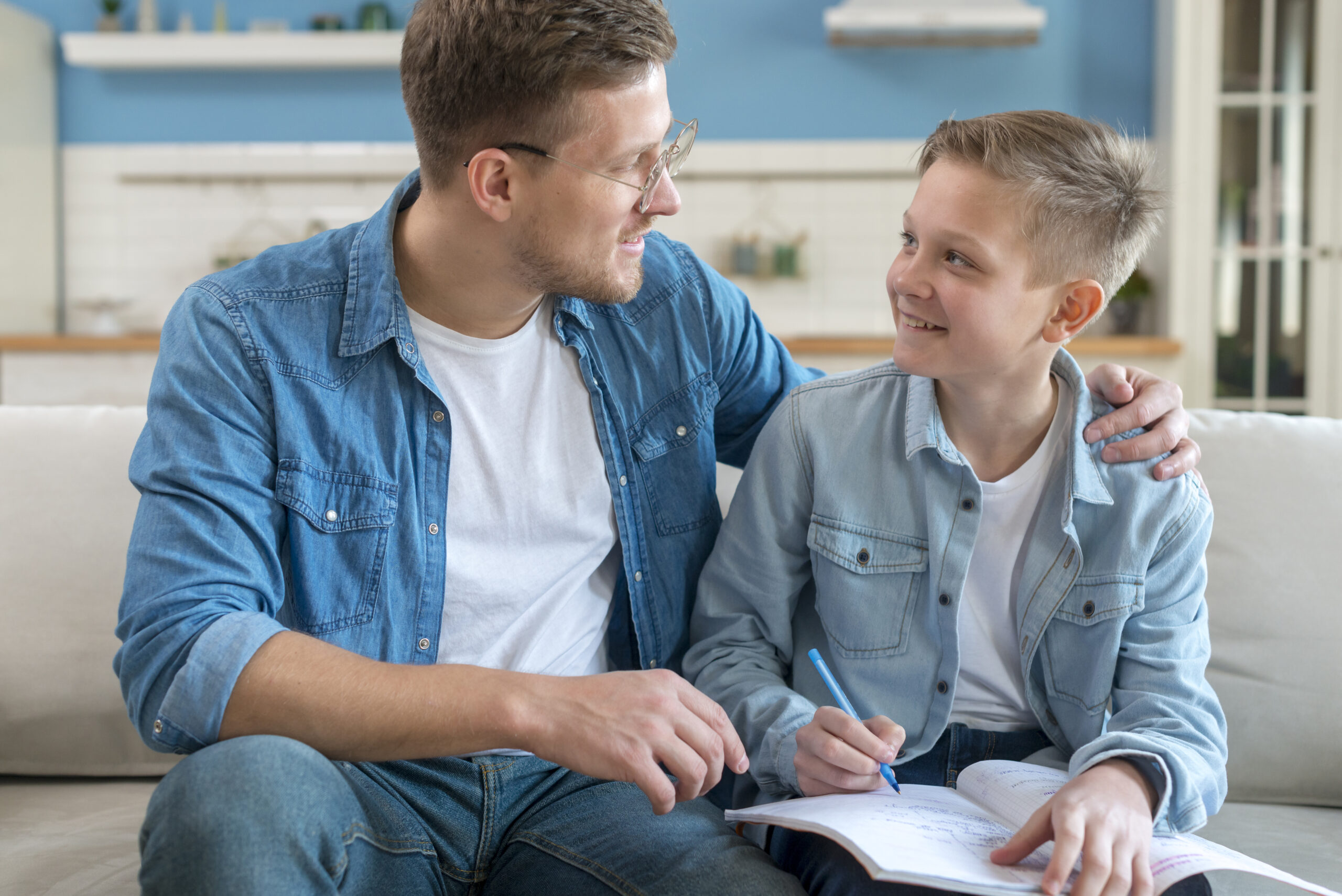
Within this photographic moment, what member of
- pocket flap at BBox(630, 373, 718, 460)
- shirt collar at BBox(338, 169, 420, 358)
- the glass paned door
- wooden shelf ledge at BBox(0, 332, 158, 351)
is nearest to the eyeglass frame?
shirt collar at BBox(338, 169, 420, 358)

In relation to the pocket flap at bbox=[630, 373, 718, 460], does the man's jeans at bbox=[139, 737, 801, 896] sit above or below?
below

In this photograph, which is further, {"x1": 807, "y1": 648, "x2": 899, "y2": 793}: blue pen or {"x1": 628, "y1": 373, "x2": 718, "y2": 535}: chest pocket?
{"x1": 628, "y1": 373, "x2": 718, "y2": 535}: chest pocket

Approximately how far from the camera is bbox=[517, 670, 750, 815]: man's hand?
95cm

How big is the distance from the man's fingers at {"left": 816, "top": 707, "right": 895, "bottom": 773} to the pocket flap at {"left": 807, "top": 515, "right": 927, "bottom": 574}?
0.24 metres

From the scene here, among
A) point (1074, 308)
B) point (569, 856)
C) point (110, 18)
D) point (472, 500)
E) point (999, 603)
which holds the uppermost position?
point (110, 18)

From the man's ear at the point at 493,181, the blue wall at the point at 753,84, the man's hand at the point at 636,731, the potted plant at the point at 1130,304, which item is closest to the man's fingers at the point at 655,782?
the man's hand at the point at 636,731

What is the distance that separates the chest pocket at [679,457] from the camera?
137 centimetres

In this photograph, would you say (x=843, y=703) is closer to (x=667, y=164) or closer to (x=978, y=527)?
(x=978, y=527)

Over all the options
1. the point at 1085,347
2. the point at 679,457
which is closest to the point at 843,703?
the point at 679,457

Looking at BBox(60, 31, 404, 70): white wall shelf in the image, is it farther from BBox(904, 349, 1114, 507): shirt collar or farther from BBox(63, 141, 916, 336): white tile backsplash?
BBox(904, 349, 1114, 507): shirt collar

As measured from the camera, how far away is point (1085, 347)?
3.73m

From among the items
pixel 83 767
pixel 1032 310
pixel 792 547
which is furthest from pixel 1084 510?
pixel 83 767

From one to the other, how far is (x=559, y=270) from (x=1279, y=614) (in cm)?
103

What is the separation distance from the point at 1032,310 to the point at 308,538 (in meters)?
0.84
